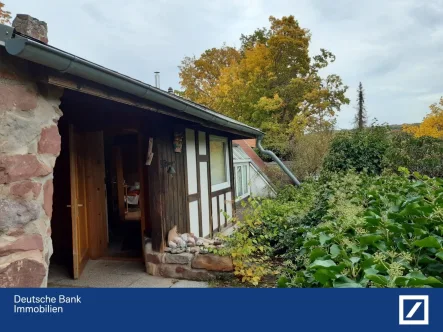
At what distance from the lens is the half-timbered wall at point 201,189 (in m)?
5.57

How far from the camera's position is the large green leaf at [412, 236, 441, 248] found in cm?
146

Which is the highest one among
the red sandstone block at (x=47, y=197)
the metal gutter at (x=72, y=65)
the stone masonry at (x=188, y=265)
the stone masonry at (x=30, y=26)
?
the stone masonry at (x=30, y=26)

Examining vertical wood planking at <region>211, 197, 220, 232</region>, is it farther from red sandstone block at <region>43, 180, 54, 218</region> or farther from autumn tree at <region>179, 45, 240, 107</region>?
autumn tree at <region>179, 45, 240, 107</region>

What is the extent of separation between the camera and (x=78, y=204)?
426cm

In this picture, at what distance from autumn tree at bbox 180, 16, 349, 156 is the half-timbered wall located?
35.2ft

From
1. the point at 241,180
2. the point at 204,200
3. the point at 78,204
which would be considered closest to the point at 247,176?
the point at 241,180

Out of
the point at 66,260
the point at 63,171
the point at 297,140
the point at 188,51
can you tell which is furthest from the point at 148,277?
the point at 188,51

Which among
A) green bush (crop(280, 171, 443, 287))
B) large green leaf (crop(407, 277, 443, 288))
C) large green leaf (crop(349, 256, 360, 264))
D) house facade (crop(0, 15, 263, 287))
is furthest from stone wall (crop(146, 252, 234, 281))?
large green leaf (crop(407, 277, 443, 288))

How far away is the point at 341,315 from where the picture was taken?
4.73 feet

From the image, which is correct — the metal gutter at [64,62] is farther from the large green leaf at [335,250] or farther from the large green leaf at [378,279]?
the large green leaf at [378,279]

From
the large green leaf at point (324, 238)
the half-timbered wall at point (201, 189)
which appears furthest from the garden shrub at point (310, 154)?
the large green leaf at point (324, 238)

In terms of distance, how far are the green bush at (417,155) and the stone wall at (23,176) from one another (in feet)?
19.8

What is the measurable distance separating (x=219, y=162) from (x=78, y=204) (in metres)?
3.73

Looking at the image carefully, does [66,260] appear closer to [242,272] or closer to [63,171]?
[63,171]
